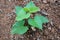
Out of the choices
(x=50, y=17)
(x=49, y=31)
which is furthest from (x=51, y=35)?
(x=50, y=17)

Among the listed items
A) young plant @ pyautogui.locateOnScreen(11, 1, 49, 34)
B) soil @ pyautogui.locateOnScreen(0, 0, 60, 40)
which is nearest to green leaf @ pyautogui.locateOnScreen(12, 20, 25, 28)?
young plant @ pyautogui.locateOnScreen(11, 1, 49, 34)

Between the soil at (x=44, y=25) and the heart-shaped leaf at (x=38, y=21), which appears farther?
the soil at (x=44, y=25)

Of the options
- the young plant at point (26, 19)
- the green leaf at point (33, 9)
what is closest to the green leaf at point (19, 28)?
the young plant at point (26, 19)

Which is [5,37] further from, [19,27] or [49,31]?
[49,31]

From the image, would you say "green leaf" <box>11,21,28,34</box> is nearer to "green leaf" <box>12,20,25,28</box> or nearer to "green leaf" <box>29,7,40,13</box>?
"green leaf" <box>12,20,25,28</box>

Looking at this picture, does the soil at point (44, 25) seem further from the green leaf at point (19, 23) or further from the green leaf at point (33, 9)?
the green leaf at point (33, 9)

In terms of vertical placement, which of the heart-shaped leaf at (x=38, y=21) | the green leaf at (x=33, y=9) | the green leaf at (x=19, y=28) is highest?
the green leaf at (x=33, y=9)
